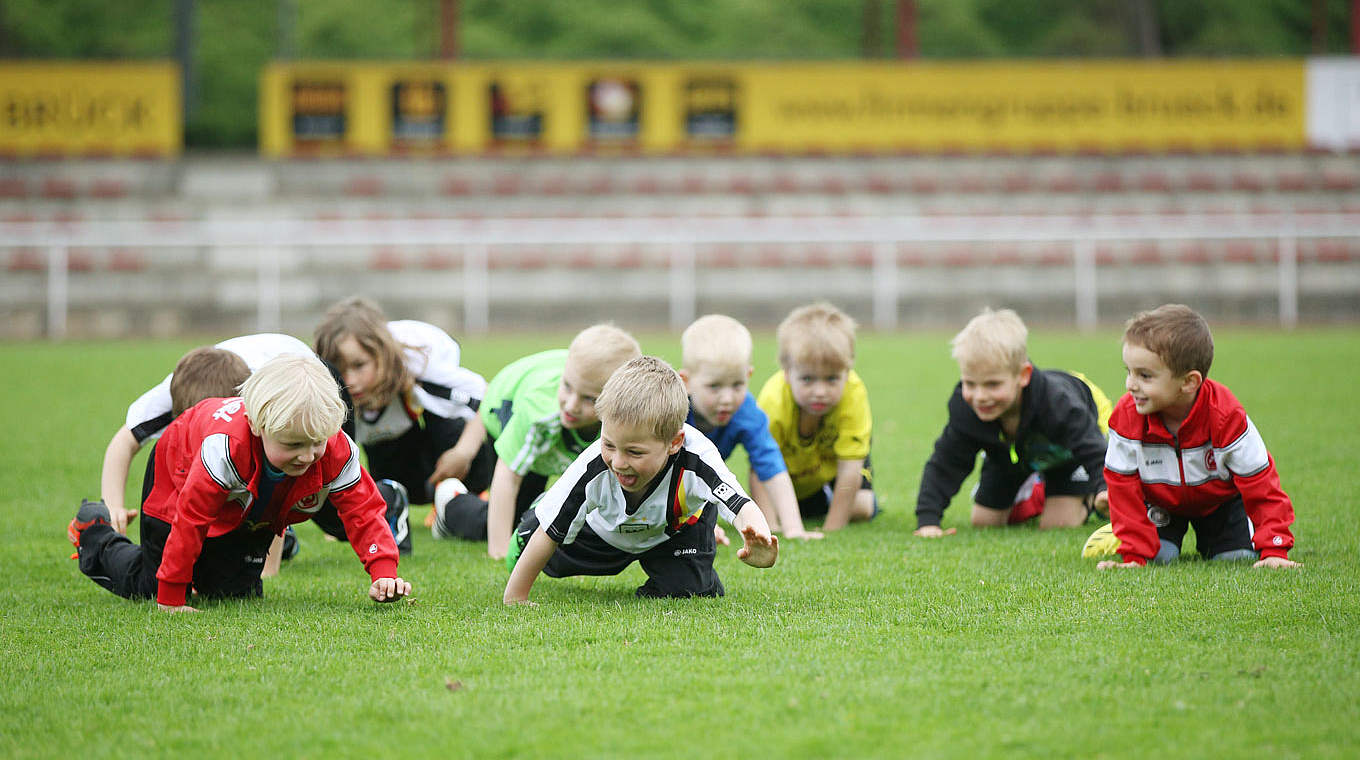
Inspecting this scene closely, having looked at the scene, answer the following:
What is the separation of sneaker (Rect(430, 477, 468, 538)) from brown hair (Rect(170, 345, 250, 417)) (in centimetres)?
134

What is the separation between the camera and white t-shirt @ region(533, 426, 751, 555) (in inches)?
156

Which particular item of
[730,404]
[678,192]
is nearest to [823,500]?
[730,404]

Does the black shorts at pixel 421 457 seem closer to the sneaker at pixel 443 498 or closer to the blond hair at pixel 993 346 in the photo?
the sneaker at pixel 443 498

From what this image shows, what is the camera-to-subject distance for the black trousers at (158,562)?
167 inches

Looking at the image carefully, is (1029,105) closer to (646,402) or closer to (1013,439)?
(1013,439)

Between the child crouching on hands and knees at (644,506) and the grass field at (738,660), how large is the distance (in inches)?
5.5

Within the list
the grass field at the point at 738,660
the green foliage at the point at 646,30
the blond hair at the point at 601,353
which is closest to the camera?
the grass field at the point at 738,660

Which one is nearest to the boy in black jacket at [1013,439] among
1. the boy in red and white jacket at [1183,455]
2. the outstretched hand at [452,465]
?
the boy in red and white jacket at [1183,455]

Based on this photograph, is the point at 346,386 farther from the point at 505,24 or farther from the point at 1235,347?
the point at 505,24

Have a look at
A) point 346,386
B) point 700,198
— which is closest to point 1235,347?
point 700,198

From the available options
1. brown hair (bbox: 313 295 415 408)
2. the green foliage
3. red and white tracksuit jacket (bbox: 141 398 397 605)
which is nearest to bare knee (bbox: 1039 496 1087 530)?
brown hair (bbox: 313 295 415 408)

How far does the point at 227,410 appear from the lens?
4004 millimetres

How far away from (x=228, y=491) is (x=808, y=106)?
19.9 m

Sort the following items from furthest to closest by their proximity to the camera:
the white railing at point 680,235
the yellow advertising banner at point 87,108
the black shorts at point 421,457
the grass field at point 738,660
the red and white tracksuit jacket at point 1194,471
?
the yellow advertising banner at point 87,108 → the white railing at point 680,235 → the black shorts at point 421,457 → the red and white tracksuit jacket at point 1194,471 → the grass field at point 738,660
